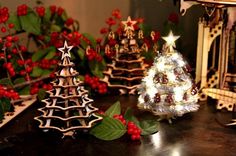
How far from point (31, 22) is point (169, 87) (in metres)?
0.49

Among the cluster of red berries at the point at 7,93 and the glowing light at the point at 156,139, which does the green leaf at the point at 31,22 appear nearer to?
the cluster of red berries at the point at 7,93

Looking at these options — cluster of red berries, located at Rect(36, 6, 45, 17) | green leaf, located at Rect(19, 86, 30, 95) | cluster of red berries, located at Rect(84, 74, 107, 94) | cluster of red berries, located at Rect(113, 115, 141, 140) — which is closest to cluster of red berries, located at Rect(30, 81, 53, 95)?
green leaf, located at Rect(19, 86, 30, 95)

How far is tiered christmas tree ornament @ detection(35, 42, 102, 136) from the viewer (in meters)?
1.08

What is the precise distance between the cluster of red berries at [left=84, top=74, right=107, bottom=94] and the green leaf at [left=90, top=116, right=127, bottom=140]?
0.92 ft

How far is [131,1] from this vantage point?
1599 millimetres

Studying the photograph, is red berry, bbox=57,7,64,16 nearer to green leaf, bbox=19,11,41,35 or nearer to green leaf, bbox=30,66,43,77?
green leaf, bbox=19,11,41,35

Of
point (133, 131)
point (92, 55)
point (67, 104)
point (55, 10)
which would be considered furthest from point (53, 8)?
point (133, 131)

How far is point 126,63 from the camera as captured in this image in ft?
4.54

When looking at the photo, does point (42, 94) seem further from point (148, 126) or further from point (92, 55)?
point (148, 126)

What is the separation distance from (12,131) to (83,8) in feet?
2.09

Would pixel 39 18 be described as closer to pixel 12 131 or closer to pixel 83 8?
pixel 83 8

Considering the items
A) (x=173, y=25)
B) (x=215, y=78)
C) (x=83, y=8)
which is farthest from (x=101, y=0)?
(x=215, y=78)

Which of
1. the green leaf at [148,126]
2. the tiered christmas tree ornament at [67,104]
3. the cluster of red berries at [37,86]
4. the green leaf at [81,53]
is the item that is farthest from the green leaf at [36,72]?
the green leaf at [148,126]

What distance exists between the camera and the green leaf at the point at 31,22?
136 cm
